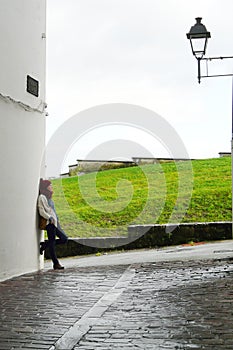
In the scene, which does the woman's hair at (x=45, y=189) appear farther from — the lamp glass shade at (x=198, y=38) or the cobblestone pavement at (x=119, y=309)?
the lamp glass shade at (x=198, y=38)

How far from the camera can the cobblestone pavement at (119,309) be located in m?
5.61

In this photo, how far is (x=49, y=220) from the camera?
37.2 ft

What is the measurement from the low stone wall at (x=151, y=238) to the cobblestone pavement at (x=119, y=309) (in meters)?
5.51

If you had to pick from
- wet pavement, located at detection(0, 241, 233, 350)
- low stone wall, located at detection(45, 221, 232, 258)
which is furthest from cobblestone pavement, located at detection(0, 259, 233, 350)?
low stone wall, located at detection(45, 221, 232, 258)

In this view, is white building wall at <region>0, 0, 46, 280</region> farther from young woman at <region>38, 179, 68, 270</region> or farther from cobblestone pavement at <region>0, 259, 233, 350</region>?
cobblestone pavement at <region>0, 259, 233, 350</region>

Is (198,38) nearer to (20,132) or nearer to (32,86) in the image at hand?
(32,86)

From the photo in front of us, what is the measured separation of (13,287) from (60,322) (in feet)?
9.03

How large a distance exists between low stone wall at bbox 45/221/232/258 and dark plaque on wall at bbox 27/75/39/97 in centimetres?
578

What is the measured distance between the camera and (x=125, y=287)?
8.74 metres

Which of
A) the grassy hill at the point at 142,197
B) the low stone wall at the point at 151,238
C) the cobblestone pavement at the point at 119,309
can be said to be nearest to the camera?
the cobblestone pavement at the point at 119,309

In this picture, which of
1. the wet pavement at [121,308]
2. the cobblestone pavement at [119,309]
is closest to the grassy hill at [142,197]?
the wet pavement at [121,308]

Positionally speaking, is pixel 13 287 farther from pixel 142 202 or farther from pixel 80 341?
pixel 142 202

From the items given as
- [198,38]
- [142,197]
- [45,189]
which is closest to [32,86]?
[45,189]

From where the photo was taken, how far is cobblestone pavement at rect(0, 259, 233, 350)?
18.4 ft
